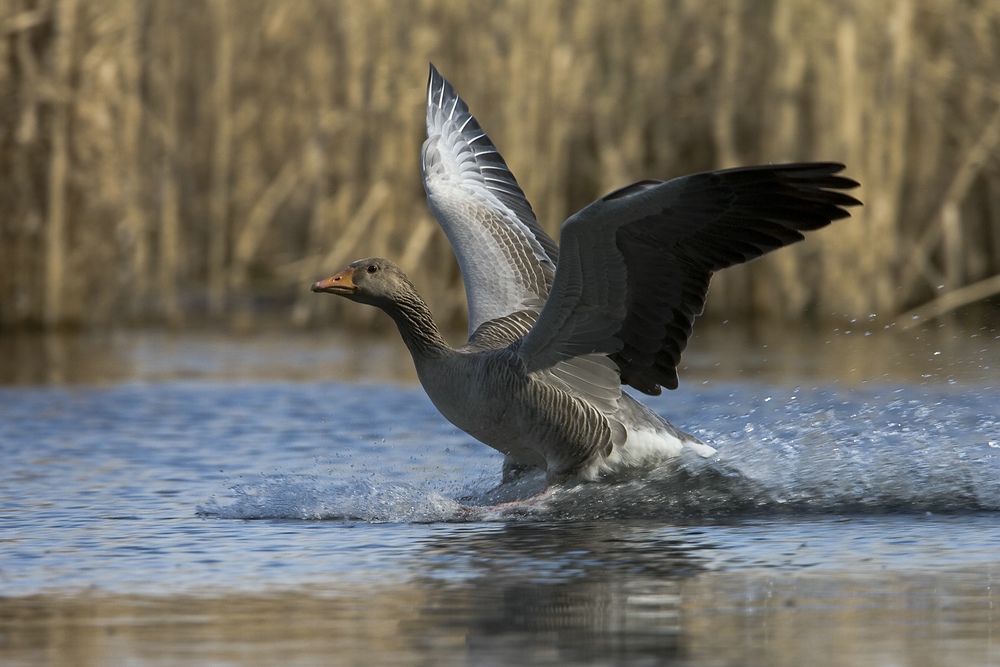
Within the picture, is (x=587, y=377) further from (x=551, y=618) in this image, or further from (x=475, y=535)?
(x=551, y=618)

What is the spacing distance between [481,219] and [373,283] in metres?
1.39

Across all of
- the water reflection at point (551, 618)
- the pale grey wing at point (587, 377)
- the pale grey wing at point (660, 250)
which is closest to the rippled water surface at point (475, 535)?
the water reflection at point (551, 618)

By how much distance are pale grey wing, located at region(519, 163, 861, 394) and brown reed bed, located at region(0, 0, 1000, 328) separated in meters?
8.01

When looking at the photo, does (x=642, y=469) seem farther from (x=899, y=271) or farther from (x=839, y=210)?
(x=899, y=271)

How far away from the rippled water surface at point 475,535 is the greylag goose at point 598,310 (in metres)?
0.35

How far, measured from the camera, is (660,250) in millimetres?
7270

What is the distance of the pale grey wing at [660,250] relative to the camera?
22.5 feet

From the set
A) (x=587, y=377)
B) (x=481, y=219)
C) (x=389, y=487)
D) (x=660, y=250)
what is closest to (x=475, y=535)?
(x=389, y=487)

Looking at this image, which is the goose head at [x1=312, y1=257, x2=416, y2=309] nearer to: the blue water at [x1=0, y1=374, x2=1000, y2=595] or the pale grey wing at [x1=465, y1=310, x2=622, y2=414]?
the pale grey wing at [x1=465, y1=310, x2=622, y2=414]

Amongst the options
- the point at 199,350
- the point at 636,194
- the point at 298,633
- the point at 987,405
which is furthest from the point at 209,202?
the point at 298,633

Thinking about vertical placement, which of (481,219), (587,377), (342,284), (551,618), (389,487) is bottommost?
(551,618)

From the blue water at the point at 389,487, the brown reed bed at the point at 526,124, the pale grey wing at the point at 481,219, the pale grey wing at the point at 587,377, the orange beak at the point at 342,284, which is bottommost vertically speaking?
the blue water at the point at 389,487

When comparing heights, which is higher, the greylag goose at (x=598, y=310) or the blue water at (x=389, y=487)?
the greylag goose at (x=598, y=310)

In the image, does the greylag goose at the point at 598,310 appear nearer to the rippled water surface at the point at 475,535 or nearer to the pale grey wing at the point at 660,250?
the pale grey wing at the point at 660,250
